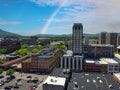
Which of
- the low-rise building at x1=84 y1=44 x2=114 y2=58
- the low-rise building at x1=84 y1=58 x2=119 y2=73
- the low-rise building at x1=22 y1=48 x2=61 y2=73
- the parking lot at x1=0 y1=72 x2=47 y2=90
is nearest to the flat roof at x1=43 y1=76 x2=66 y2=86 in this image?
the parking lot at x1=0 y1=72 x2=47 y2=90

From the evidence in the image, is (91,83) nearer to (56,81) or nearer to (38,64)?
(56,81)

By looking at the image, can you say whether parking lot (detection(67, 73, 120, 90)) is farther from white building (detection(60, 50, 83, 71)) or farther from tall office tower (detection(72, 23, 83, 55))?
tall office tower (detection(72, 23, 83, 55))

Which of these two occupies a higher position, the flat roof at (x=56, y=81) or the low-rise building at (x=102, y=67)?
the flat roof at (x=56, y=81)

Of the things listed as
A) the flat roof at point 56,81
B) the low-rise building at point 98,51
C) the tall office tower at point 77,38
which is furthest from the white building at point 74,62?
the flat roof at point 56,81

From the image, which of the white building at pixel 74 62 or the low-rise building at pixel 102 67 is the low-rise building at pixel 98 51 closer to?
the low-rise building at pixel 102 67

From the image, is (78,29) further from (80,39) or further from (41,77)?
(41,77)
